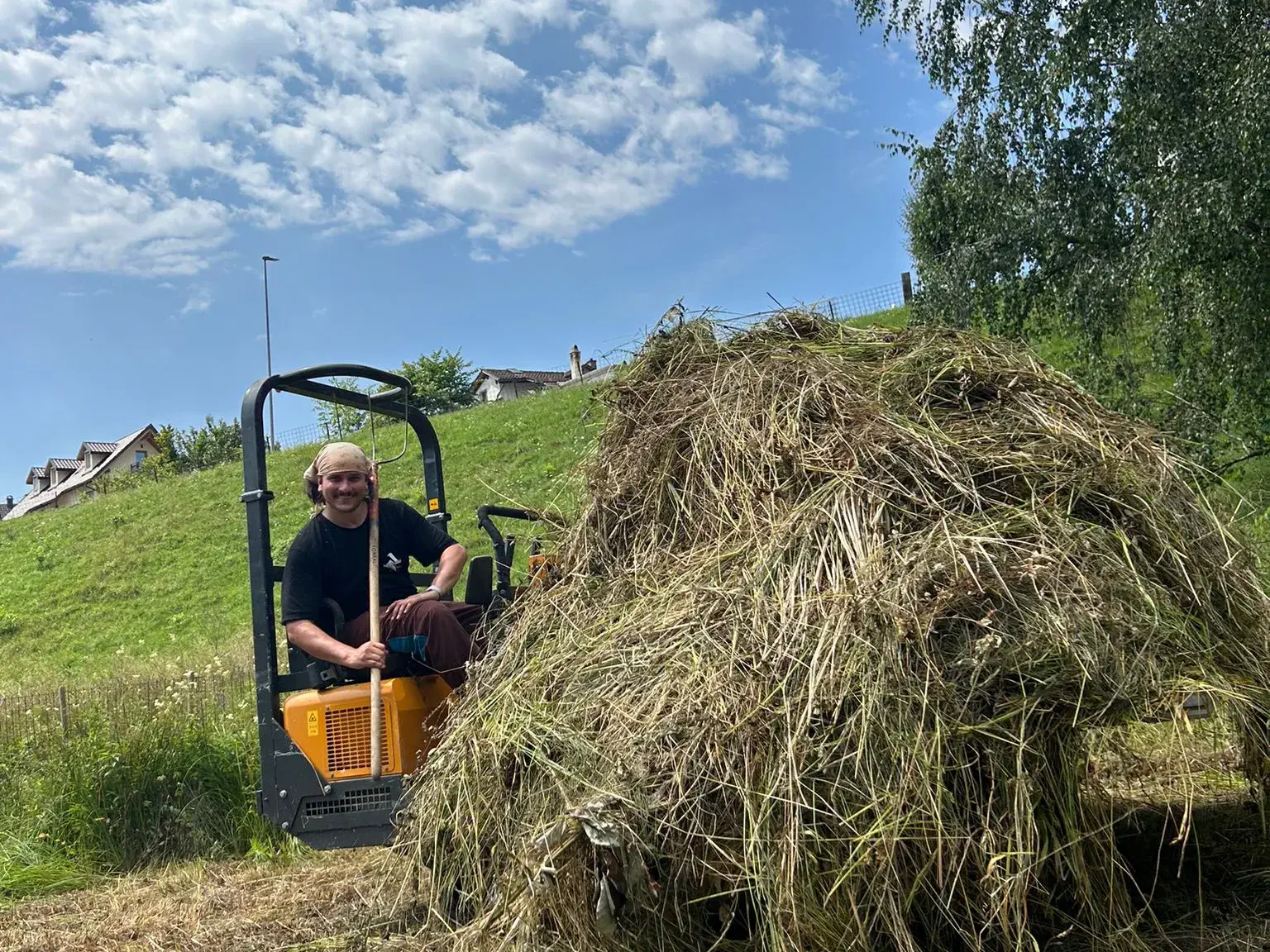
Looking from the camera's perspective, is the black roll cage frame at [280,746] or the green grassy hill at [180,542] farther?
the green grassy hill at [180,542]

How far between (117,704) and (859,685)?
6.14 m

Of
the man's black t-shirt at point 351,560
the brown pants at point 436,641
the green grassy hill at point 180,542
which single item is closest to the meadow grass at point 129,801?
the man's black t-shirt at point 351,560

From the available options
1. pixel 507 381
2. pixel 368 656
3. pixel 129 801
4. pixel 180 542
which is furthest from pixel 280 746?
pixel 507 381

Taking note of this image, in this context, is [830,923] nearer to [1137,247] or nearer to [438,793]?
[438,793]

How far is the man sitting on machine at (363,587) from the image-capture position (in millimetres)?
4070

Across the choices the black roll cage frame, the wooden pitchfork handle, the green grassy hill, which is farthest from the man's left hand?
the green grassy hill

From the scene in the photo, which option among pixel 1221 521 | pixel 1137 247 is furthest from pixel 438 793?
pixel 1137 247

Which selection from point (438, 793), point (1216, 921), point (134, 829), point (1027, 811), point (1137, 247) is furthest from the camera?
point (1137, 247)

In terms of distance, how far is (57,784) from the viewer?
6523 mm

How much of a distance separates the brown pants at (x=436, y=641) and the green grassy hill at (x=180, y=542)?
736cm

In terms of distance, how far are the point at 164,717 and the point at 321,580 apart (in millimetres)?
3450

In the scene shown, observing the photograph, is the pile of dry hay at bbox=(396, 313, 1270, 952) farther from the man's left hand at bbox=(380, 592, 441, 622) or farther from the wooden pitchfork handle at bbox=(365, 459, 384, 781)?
the man's left hand at bbox=(380, 592, 441, 622)

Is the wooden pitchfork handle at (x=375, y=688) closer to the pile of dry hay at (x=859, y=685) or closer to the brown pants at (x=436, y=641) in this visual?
the brown pants at (x=436, y=641)

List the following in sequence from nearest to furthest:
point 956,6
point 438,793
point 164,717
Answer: point 438,793 → point 164,717 → point 956,6
